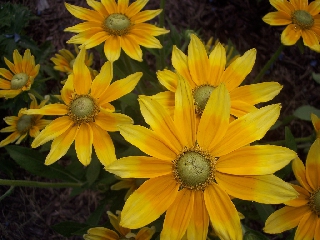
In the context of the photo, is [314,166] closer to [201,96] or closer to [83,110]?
[201,96]

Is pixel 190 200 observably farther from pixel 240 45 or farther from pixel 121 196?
pixel 240 45

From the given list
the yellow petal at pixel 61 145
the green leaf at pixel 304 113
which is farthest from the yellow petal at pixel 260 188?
the green leaf at pixel 304 113

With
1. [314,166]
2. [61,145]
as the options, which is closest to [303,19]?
[314,166]

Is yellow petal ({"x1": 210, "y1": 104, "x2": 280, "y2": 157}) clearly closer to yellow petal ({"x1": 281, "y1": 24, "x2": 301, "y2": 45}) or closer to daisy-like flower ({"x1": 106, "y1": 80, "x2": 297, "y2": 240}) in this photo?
daisy-like flower ({"x1": 106, "y1": 80, "x2": 297, "y2": 240})

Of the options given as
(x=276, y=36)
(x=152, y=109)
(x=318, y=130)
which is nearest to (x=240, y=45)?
(x=276, y=36)

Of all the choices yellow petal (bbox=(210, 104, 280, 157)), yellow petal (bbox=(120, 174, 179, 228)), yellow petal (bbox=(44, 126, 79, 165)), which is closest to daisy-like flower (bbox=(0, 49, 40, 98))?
yellow petal (bbox=(44, 126, 79, 165))

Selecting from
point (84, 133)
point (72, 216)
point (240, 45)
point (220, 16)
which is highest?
point (220, 16)
